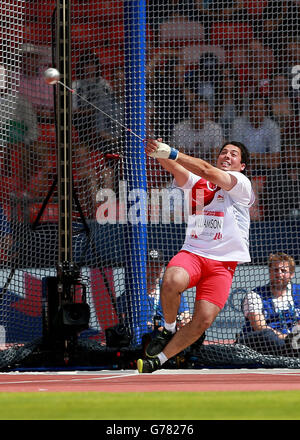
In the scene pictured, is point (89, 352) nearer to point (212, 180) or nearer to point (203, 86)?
point (212, 180)

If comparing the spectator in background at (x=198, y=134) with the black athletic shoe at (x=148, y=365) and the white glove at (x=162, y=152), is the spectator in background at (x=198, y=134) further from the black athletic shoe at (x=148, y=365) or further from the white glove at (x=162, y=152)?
the black athletic shoe at (x=148, y=365)

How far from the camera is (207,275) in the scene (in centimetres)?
798

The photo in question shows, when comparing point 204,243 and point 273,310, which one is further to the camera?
point 273,310

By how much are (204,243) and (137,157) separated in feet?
6.47

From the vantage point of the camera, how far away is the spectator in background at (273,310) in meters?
9.42

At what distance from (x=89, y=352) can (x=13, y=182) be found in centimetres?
209

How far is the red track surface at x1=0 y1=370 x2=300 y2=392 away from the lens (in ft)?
22.3

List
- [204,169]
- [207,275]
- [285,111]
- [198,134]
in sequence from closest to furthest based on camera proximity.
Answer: [204,169] < [207,275] < [198,134] < [285,111]

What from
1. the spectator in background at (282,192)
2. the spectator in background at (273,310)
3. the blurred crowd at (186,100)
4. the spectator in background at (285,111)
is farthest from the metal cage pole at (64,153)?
the spectator in background at (285,111)

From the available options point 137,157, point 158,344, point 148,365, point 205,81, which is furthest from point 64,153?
point 205,81

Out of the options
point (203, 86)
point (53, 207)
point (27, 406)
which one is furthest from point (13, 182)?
point (27, 406)

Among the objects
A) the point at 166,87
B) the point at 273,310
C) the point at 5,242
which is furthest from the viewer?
the point at 166,87

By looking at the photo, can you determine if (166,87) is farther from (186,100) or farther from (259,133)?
(259,133)

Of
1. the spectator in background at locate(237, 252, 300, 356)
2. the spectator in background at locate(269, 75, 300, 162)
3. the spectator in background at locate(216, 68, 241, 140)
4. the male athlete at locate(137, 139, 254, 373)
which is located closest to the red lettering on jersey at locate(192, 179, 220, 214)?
the male athlete at locate(137, 139, 254, 373)
